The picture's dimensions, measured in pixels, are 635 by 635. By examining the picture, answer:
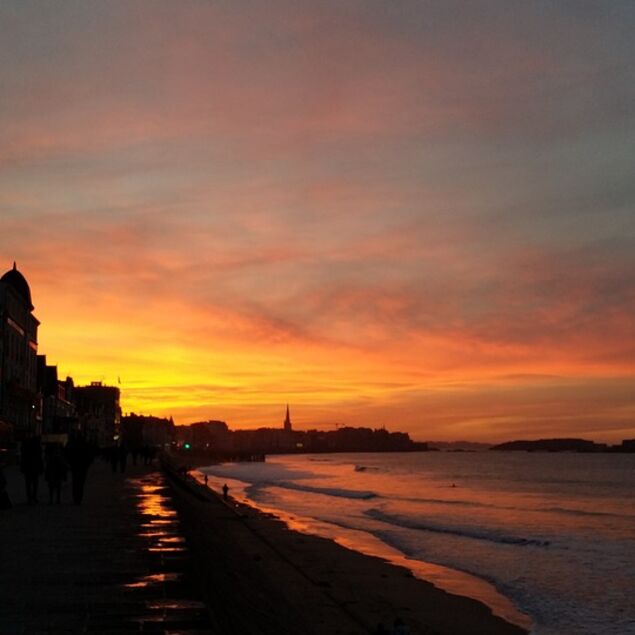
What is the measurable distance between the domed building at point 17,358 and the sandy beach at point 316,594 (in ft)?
163

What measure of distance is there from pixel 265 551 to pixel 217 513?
40.6 feet

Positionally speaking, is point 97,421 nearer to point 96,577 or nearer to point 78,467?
point 78,467

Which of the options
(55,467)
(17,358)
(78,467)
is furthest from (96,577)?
(17,358)

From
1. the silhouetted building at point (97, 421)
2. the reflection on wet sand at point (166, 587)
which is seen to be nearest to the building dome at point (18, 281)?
the silhouetted building at point (97, 421)

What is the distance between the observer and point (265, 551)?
80.4 ft

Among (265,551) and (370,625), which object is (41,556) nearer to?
(370,625)

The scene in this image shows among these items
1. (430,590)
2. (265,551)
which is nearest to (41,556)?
(430,590)

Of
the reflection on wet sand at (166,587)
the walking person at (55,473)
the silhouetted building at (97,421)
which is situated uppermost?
the silhouetted building at (97,421)

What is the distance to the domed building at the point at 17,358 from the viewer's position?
241 ft

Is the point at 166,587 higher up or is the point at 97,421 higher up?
the point at 97,421

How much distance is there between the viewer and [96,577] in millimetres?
11125

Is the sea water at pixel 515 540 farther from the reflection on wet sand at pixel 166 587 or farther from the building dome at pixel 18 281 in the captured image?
the building dome at pixel 18 281

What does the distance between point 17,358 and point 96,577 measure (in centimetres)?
7324

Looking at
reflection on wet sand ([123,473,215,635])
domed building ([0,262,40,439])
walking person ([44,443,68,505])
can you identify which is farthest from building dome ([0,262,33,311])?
reflection on wet sand ([123,473,215,635])
